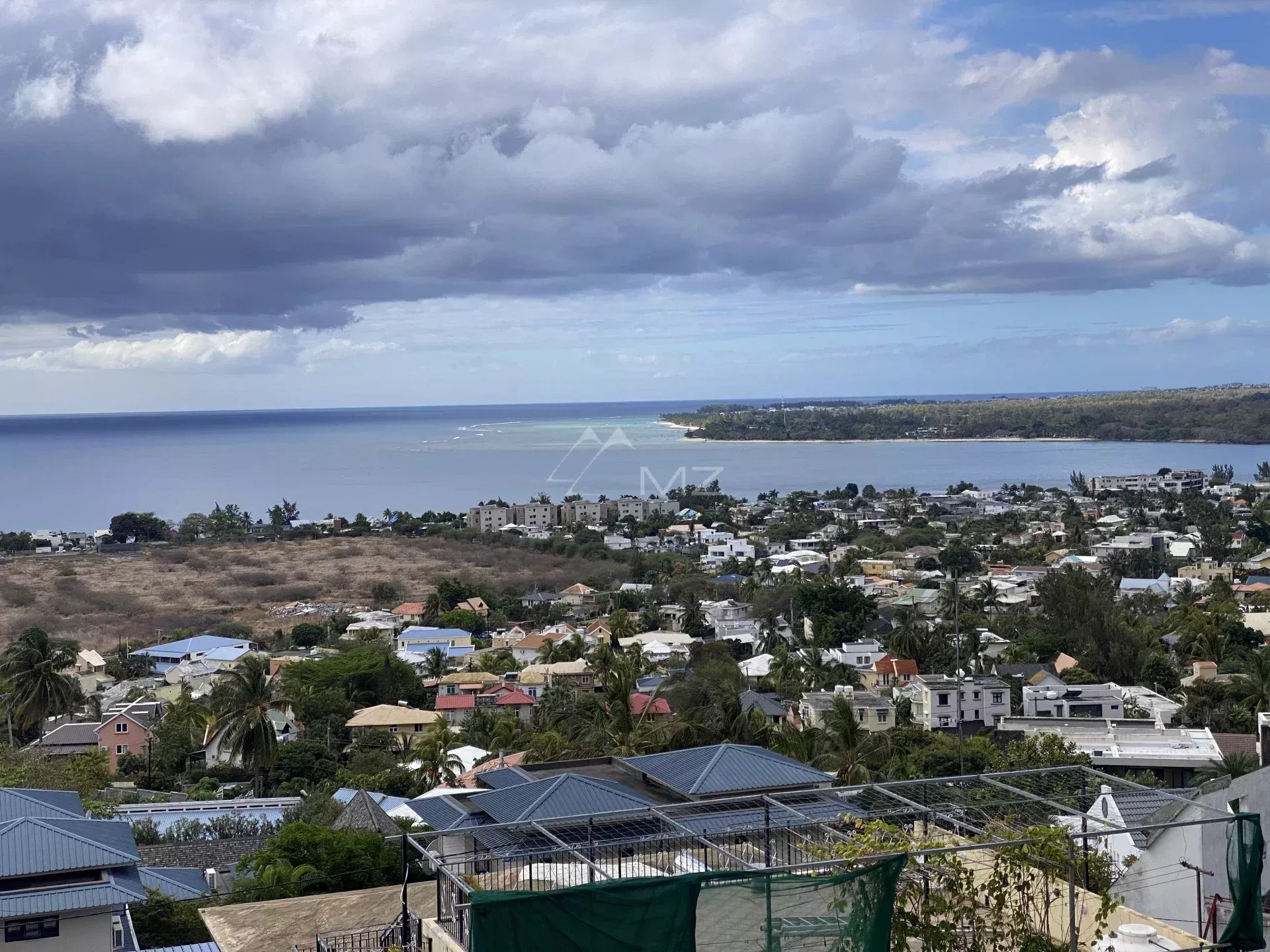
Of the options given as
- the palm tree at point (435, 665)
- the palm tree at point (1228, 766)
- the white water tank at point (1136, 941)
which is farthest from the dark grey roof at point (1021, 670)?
the white water tank at point (1136, 941)

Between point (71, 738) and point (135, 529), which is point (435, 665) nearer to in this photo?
point (71, 738)

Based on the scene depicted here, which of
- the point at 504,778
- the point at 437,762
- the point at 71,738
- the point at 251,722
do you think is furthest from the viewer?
the point at 71,738

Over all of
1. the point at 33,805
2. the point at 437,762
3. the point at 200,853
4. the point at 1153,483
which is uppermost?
the point at 33,805

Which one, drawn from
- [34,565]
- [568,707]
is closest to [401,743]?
[568,707]

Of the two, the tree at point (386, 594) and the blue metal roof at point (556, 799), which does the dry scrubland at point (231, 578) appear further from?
the blue metal roof at point (556, 799)

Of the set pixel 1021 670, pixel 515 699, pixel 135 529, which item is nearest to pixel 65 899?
pixel 515 699

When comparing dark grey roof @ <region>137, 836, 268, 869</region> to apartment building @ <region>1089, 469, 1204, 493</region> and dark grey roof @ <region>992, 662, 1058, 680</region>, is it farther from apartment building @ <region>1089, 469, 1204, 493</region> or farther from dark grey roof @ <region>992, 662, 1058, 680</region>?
apartment building @ <region>1089, 469, 1204, 493</region>

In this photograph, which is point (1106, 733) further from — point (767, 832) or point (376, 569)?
point (376, 569)
